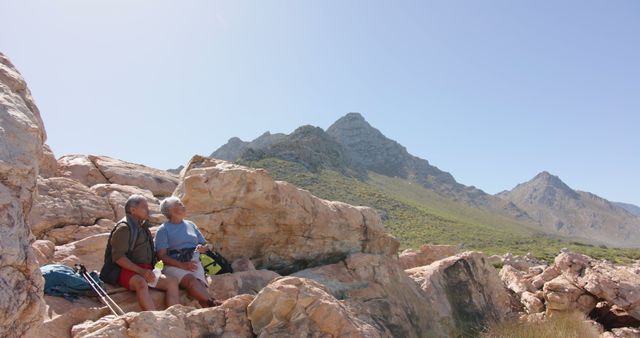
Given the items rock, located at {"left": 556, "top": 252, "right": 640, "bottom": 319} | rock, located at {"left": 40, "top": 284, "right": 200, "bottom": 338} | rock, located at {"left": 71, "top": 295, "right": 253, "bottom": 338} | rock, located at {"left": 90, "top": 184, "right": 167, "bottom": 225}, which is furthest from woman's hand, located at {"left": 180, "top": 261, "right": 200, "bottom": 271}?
rock, located at {"left": 556, "top": 252, "right": 640, "bottom": 319}

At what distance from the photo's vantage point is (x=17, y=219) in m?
3.82

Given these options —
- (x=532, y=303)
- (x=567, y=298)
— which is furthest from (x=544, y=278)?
(x=567, y=298)

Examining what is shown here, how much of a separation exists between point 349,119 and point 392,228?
12138 cm

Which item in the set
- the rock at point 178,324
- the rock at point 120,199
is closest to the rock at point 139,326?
the rock at point 178,324

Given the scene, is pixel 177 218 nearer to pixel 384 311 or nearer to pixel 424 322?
pixel 384 311

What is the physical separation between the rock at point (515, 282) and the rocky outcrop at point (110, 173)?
12.2m

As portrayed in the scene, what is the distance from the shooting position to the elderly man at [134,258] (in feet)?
21.1

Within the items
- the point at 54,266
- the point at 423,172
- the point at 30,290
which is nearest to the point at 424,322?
the point at 54,266

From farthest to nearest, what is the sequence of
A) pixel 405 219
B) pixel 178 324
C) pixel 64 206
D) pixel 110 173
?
pixel 405 219
pixel 110 173
pixel 64 206
pixel 178 324

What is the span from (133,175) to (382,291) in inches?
458

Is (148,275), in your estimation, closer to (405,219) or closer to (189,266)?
(189,266)

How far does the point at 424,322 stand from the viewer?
9016 millimetres

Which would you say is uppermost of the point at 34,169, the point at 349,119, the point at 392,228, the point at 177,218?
the point at 349,119

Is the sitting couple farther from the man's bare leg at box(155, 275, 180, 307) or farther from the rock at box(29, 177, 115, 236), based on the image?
the rock at box(29, 177, 115, 236)
